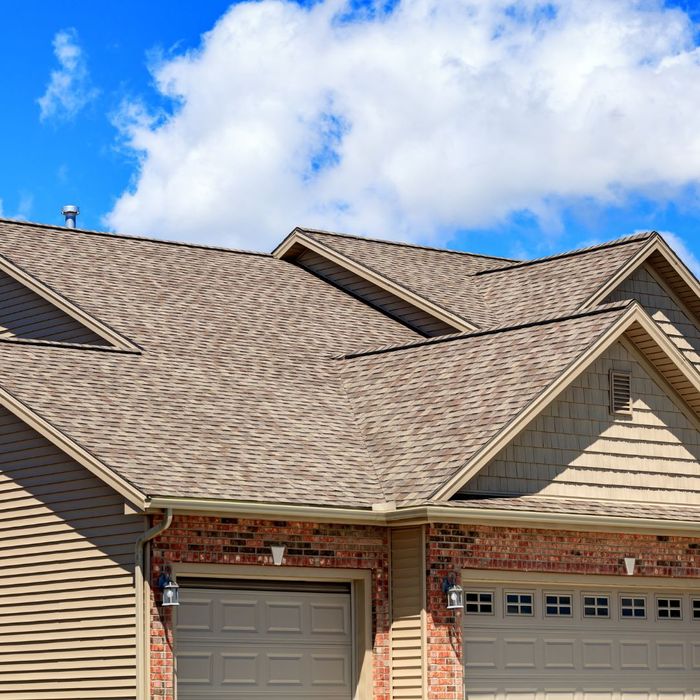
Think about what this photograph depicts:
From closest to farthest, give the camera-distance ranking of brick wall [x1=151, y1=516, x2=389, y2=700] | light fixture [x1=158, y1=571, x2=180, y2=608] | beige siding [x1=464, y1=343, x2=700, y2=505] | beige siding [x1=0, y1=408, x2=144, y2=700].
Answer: light fixture [x1=158, y1=571, x2=180, y2=608]
brick wall [x1=151, y1=516, x2=389, y2=700]
beige siding [x1=0, y1=408, x2=144, y2=700]
beige siding [x1=464, y1=343, x2=700, y2=505]

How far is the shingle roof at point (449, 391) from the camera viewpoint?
62.1 ft

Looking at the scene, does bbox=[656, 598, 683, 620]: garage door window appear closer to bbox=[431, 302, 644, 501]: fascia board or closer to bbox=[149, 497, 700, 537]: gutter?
bbox=[149, 497, 700, 537]: gutter

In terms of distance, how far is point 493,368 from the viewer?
2058 cm

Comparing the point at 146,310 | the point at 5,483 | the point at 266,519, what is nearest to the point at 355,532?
the point at 266,519

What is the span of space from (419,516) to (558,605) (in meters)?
2.88

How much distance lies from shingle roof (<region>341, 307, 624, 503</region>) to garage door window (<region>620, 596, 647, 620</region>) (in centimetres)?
317

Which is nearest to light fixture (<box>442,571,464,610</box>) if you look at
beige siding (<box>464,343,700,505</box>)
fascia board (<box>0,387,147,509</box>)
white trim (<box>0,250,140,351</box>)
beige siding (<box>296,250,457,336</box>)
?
beige siding (<box>464,343,700,505</box>)

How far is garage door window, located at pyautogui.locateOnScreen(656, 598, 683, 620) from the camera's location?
2053 centimetres

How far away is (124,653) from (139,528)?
1338mm

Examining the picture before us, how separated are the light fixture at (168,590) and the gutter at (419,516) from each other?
75 cm

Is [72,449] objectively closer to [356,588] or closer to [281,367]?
[356,588]

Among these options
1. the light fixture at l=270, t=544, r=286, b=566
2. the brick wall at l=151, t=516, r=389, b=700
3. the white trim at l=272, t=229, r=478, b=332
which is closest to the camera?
the brick wall at l=151, t=516, r=389, b=700

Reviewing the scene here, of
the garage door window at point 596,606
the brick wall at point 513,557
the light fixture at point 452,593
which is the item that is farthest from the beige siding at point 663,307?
the light fixture at point 452,593

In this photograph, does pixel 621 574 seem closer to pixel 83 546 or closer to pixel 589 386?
pixel 589 386
